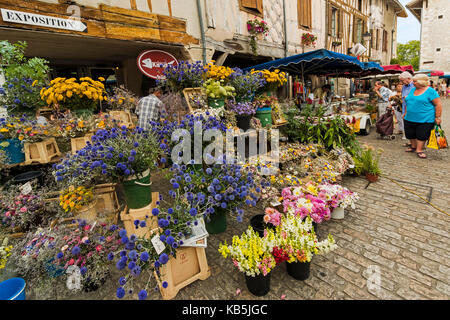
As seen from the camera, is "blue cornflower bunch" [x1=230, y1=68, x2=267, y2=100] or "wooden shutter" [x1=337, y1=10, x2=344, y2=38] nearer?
"blue cornflower bunch" [x1=230, y1=68, x2=267, y2=100]

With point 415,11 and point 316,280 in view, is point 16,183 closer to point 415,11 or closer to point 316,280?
point 316,280

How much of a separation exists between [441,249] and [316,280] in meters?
1.49

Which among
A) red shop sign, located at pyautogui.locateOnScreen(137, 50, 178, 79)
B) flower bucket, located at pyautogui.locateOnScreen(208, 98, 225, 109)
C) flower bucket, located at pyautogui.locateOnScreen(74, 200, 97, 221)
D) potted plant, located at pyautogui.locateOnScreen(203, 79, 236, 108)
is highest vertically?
red shop sign, located at pyautogui.locateOnScreen(137, 50, 178, 79)

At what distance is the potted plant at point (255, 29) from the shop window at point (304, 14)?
284 cm

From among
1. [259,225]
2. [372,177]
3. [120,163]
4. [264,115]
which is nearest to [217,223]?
[259,225]

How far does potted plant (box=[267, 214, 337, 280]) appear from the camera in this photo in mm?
1894

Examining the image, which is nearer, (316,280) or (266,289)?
(266,289)

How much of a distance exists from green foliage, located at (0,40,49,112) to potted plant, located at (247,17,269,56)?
633cm

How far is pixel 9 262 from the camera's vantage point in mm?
2174

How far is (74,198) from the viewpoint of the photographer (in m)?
2.52

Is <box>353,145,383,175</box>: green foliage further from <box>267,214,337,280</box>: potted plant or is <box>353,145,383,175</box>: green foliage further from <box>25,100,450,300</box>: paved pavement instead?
<box>267,214,337,280</box>: potted plant

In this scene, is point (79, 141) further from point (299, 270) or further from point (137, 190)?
point (299, 270)

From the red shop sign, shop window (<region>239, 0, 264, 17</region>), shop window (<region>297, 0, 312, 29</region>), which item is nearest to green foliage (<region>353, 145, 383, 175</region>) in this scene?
the red shop sign

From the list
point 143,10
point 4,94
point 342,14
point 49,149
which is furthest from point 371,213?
point 342,14
